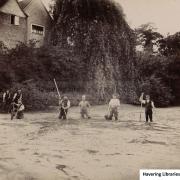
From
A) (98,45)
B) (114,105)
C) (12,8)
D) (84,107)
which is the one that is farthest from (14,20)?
(114,105)

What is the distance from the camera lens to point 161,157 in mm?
7645

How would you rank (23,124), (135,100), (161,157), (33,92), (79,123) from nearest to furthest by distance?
(161,157) < (23,124) < (79,123) < (33,92) < (135,100)

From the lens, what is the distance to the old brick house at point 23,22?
25.6 metres

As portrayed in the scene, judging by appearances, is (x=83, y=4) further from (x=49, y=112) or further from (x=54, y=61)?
(x=49, y=112)

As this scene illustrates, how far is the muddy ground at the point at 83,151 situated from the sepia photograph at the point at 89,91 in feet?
0.06

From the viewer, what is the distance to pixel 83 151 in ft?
27.2

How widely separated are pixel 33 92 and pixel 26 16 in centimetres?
1119

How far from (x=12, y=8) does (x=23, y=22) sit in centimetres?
164

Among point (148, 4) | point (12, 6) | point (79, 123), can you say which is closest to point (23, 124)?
point (79, 123)

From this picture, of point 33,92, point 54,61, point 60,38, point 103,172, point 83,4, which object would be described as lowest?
point 103,172

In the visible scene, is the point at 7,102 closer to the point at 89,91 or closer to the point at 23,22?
the point at 89,91

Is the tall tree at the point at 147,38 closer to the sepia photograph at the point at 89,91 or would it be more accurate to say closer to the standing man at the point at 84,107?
the sepia photograph at the point at 89,91

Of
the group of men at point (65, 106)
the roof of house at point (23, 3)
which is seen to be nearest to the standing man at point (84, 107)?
the group of men at point (65, 106)

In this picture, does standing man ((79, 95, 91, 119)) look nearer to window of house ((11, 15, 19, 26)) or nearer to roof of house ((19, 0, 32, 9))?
window of house ((11, 15, 19, 26))
